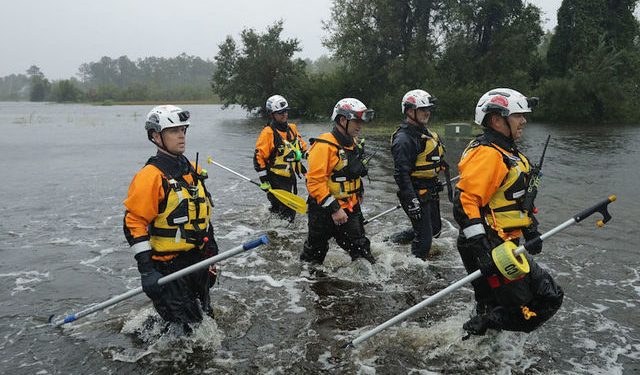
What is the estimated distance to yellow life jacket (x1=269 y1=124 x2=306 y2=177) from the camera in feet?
32.0

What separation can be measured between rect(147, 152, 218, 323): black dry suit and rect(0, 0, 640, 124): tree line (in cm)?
3386

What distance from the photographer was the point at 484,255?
4.48 metres

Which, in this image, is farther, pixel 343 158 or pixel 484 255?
pixel 343 158

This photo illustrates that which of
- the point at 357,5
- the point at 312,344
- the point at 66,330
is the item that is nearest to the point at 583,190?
the point at 312,344

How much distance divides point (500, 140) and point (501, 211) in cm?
64

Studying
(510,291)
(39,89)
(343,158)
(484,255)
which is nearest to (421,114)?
(343,158)

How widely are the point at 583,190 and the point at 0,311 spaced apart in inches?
505

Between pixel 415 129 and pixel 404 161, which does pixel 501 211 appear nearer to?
pixel 404 161

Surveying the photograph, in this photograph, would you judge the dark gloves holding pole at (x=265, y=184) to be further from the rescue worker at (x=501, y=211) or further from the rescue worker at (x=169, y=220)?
the rescue worker at (x=501, y=211)

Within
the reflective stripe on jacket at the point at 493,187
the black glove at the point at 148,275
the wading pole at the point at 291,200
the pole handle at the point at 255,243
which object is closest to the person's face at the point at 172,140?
the black glove at the point at 148,275

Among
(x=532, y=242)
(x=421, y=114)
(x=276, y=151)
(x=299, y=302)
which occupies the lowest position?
(x=299, y=302)

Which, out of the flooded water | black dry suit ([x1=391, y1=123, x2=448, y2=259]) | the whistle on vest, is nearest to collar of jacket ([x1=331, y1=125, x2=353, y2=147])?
the whistle on vest

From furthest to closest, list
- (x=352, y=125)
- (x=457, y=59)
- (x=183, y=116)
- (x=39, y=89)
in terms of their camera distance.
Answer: (x=39, y=89)
(x=457, y=59)
(x=352, y=125)
(x=183, y=116)

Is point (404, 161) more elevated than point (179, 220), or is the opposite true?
point (404, 161)
